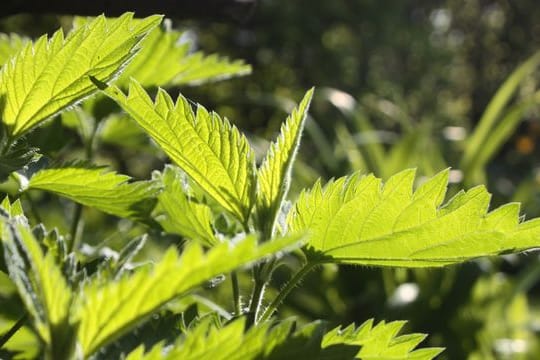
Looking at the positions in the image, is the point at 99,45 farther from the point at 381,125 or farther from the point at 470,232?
the point at 381,125

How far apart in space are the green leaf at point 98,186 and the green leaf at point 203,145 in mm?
50

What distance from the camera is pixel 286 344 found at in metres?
0.39

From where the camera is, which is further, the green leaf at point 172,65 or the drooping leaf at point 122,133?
the drooping leaf at point 122,133

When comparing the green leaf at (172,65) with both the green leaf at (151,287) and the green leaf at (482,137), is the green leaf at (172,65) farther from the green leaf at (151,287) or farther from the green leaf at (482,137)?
the green leaf at (482,137)

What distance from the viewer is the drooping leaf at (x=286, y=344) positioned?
0.36 meters

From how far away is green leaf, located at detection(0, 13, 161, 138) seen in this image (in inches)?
18.2

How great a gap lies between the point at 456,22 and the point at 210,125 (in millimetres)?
11764

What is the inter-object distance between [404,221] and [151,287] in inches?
7.9

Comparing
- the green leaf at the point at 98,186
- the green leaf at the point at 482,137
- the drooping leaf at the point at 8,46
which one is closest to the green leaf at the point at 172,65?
the drooping leaf at the point at 8,46

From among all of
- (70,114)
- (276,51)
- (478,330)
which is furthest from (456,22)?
(70,114)

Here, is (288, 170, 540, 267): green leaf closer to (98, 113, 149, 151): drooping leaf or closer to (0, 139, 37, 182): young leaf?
(0, 139, 37, 182): young leaf

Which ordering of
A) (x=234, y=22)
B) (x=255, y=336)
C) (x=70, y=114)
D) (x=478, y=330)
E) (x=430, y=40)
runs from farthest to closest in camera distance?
1. (x=430, y=40)
2. (x=478, y=330)
3. (x=70, y=114)
4. (x=234, y=22)
5. (x=255, y=336)

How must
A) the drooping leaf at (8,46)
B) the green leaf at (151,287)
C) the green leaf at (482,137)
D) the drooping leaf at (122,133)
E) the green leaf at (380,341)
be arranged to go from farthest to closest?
the green leaf at (482,137)
the drooping leaf at (122,133)
the drooping leaf at (8,46)
the green leaf at (380,341)
the green leaf at (151,287)

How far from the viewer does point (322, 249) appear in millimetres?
503
